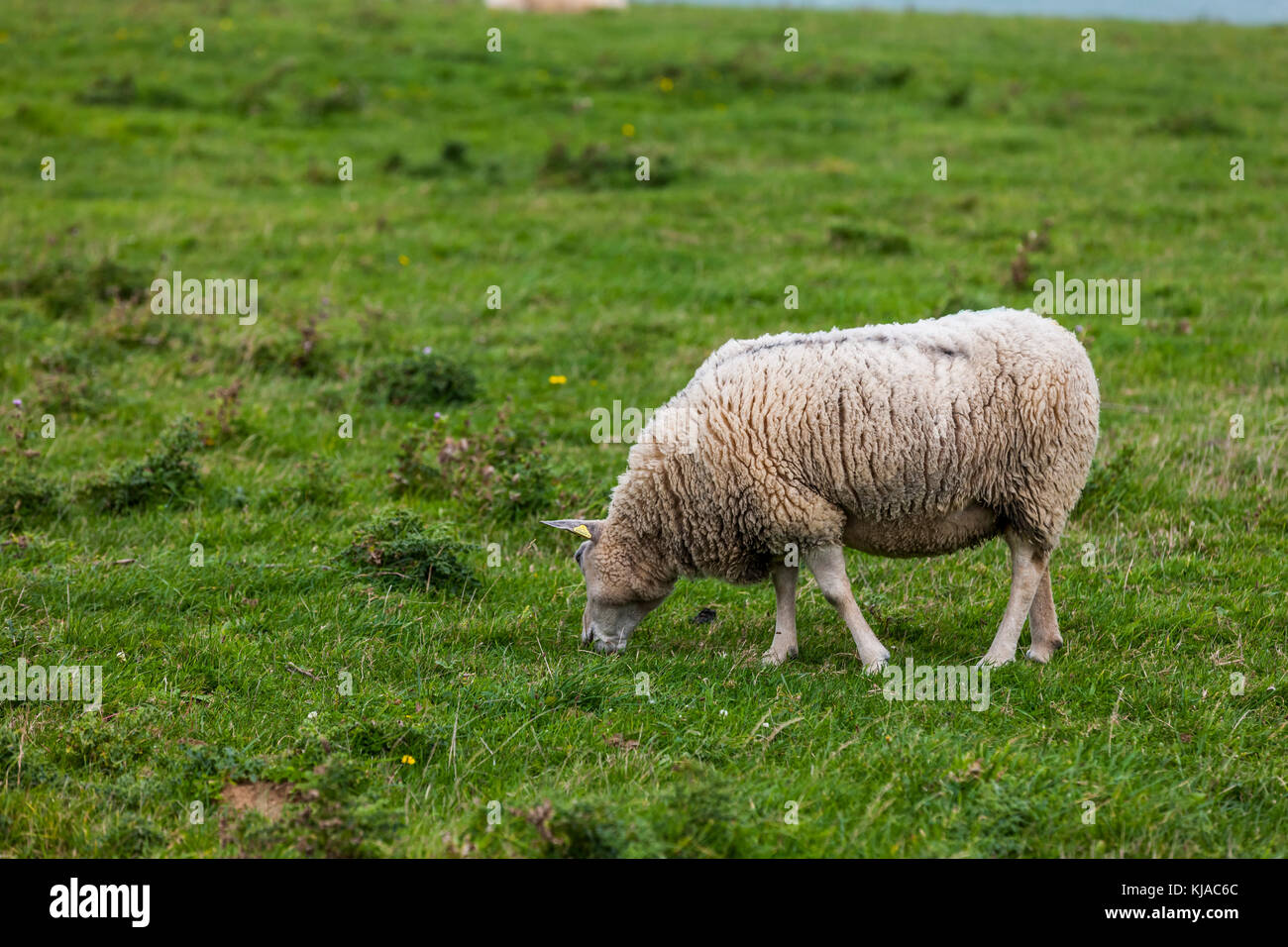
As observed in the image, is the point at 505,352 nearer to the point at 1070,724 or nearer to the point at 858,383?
the point at 858,383

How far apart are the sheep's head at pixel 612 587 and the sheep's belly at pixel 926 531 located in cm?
112

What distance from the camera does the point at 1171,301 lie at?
12125 mm

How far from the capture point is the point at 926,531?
21.3 feet

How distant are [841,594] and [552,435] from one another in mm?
3989

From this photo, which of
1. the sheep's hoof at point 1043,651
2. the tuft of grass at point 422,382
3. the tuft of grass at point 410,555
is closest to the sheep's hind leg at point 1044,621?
the sheep's hoof at point 1043,651

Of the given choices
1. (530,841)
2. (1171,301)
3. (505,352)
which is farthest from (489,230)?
(530,841)

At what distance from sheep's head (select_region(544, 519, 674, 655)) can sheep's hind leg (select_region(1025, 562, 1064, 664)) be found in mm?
1961

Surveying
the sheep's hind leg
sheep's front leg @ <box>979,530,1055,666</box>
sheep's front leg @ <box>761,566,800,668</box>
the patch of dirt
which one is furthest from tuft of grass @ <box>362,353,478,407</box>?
the patch of dirt

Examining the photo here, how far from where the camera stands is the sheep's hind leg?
6.54 meters

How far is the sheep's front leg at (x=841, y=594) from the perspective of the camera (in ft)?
20.8

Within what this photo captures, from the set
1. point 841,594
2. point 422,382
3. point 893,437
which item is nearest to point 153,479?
point 422,382

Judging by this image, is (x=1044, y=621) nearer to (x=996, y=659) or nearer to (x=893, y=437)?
(x=996, y=659)

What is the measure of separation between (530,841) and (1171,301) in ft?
32.6

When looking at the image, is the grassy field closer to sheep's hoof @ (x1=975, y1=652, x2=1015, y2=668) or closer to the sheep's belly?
sheep's hoof @ (x1=975, y1=652, x2=1015, y2=668)
